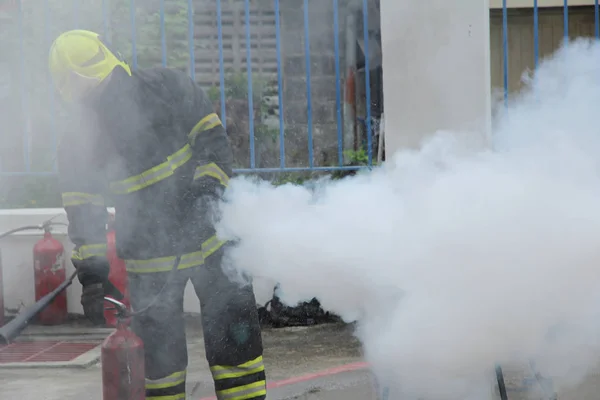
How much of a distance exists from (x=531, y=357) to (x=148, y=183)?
1638 millimetres

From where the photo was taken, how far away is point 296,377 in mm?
4266

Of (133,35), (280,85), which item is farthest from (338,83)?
(133,35)

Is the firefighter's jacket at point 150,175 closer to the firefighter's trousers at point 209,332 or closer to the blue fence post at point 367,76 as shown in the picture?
the firefighter's trousers at point 209,332

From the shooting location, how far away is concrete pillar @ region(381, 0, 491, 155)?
370cm

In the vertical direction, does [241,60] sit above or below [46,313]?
above

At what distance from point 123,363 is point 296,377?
1319 millimetres

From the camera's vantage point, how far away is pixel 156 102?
11.0 feet

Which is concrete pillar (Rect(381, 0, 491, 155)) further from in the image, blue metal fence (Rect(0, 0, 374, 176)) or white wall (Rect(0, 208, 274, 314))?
white wall (Rect(0, 208, 274, 314))

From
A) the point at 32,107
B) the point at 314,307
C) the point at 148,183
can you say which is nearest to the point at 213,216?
the point at 148,183

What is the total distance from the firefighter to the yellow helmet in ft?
0.22

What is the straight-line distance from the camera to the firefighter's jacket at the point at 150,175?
331 cm

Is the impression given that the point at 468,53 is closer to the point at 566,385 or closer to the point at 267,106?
the point at 566,385

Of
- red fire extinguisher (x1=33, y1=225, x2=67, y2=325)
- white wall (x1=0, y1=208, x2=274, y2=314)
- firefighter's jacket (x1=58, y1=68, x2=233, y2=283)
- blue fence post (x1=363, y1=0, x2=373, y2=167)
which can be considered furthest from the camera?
white wall (x1=0, y1=208, x2=274, y2=314)

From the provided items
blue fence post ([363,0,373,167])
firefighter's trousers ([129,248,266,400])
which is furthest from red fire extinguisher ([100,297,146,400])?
blue fence post ([363,0,373,167])
